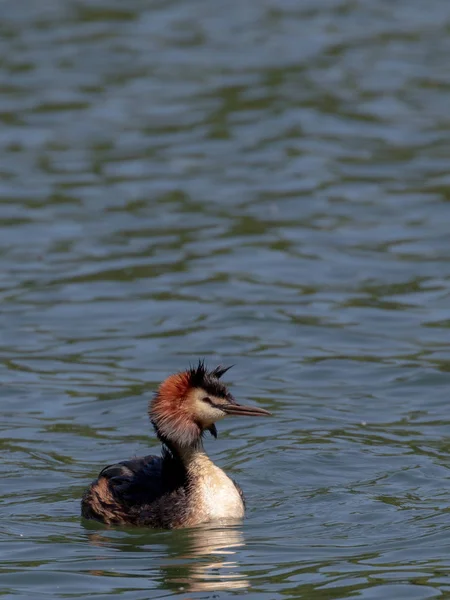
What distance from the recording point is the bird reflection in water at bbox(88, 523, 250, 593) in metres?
9.73

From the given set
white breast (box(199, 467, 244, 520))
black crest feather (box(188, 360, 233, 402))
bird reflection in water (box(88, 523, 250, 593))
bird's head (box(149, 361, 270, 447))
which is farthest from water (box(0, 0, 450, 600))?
black crest feather (box(188, 360, 233, 402))

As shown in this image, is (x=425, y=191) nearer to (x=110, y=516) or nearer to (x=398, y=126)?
(x=398, y=126)

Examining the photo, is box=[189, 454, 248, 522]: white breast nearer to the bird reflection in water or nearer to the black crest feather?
the bird reflection in water

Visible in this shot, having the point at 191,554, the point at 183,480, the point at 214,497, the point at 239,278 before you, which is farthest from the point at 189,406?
the point at 239,278

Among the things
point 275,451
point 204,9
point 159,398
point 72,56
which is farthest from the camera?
point 204,9

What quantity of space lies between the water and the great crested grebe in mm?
167

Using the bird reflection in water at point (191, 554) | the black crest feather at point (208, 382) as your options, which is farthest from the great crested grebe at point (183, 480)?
the bird reflection in water at point (191, 554)

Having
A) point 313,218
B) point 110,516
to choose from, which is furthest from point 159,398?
point 313,218

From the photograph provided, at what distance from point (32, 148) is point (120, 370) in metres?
8.67

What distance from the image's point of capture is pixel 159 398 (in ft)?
36.5

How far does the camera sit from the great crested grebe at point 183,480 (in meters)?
11.0

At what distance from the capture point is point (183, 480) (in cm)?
1123

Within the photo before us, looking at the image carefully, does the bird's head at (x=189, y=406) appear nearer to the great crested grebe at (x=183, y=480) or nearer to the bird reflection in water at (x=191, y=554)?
the great crested grebe at (x=183, y=480)

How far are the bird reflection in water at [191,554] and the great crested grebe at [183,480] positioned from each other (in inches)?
5.3
